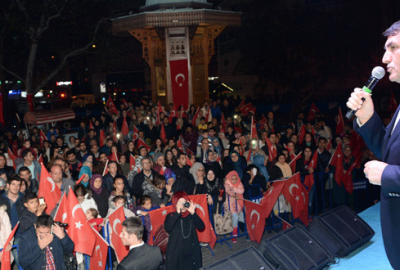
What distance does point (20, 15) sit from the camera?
22.5 meters

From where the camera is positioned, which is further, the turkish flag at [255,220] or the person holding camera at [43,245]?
the turkish flag at [255,220]

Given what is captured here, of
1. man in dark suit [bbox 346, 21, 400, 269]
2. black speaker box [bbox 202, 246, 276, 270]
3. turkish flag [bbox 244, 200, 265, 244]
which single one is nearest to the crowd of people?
turkish flag [bbox 244, 200, 265, 244]

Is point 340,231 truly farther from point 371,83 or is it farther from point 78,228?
point 371,83

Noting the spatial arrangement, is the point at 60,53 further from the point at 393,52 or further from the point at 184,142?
the point at 393,52

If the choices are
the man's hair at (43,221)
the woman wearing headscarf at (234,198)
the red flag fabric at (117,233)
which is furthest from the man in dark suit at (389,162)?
the woman wearing headscarf at (234,198)

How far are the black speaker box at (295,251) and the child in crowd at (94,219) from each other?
2.49 metres

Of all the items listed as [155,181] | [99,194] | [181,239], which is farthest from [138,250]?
[155,181]

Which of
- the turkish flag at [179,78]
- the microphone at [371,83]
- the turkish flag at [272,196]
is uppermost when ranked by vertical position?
the microphone at [371,83]

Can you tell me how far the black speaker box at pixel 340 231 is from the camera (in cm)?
605

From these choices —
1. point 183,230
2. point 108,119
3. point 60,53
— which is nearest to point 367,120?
point 183,230

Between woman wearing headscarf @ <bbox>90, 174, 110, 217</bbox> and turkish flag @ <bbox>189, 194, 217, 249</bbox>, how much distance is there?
147 centimetres

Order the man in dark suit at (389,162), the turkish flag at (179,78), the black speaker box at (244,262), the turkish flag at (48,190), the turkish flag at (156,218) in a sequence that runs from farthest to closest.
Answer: the turkish flag at (179,78), the turkish flag at (48,190), the turkish flag at (156,218), the black speaker box at (244,262), the man in dark suit at (389,162)

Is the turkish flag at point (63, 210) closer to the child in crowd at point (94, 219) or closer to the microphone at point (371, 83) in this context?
the child in crowd at point (94, 219)

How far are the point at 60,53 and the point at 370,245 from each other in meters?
23.0
